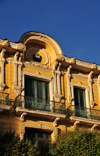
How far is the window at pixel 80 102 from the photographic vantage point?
848 inches

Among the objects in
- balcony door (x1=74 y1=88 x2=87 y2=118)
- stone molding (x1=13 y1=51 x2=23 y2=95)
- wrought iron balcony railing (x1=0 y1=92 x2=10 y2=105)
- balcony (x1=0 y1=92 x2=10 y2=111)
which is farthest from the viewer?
balcony door (x1=74 y1=88 x2=87 y2=118)

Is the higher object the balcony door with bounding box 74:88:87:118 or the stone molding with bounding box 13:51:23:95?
the stone molding with bounding box 13:51:23:95

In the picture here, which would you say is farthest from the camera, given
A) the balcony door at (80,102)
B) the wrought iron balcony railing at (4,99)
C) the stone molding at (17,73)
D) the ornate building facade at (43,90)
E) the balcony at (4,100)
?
the balcony door at (80,102)

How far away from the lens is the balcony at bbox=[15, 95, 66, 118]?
765 inches

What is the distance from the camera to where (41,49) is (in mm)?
23125

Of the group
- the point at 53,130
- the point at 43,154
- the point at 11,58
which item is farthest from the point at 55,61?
the point at 43,154

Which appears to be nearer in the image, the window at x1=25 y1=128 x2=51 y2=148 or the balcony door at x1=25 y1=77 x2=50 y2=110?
the window at x1=25 y1=128 x2=51 y2=148

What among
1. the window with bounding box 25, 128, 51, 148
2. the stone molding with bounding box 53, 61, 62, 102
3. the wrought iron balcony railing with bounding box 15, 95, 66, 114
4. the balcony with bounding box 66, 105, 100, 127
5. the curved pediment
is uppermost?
the curved pediment

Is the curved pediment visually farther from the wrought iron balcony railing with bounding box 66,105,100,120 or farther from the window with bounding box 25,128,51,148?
the window with bounding box 25,128,51,148

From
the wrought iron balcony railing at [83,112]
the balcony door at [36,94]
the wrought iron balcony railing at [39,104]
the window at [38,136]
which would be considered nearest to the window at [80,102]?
the wrought iron balcony railing at [83,112]

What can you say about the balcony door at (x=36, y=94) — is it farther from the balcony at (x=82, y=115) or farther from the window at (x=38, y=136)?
Answer: the balcony at (x=82, y=115)

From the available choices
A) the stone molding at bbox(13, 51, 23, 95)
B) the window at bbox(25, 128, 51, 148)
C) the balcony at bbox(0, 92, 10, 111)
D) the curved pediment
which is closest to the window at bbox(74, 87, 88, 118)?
the window at bbox(25, 128, 51, 148)

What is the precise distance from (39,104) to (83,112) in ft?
10.2

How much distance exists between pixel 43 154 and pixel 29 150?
1.59 metres
